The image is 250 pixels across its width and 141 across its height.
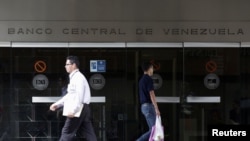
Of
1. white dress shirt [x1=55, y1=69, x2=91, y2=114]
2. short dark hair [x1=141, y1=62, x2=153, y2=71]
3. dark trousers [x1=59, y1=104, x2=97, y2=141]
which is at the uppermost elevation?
short dark hair [x1=141, y1=62, x2=153, y2=71]

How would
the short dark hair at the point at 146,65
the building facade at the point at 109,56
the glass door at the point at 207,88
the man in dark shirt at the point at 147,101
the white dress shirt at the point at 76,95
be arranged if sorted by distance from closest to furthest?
the white dress shirt at the point at 76,95 < the man in dark shirt at the point at 147,101 < the short dark hair at the point at 146,65 < the building facade at the point at 109,56 < the glass door at the point at 207,88

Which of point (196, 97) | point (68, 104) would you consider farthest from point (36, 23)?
point (196, 97)

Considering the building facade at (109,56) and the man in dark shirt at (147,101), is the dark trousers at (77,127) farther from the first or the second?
the building facade at (109,56)

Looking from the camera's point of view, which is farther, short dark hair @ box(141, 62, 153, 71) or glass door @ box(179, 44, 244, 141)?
glass door @ box(179, 44, 244, 141)

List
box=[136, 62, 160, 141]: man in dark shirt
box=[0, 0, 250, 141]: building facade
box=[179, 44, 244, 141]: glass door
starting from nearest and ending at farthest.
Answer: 1. box=[136, 62, 160, 141]: man in dark shirt
2. box=[0, 0, 250, 141]: building facade
3. box=[179, 44, 244, 141]: glass door

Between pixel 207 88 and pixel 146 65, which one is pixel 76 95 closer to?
pixel 146 65

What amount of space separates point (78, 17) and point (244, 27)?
3.88 m

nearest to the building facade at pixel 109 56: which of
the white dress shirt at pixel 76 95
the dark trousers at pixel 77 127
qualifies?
the dark trousers at pixel 77 127

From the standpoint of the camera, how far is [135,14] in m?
13.0

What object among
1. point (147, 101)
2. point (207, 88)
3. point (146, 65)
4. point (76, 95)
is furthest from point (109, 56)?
point (76, 95)

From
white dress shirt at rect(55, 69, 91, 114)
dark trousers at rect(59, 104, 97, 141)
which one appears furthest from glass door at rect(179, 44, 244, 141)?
white dress shirt at rect(55, 69, 91, 114)

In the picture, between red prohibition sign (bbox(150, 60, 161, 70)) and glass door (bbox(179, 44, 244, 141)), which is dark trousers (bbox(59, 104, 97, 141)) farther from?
glass door (bbox(179, 44, 244, 141))

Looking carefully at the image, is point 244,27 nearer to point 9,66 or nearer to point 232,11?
point 232,11

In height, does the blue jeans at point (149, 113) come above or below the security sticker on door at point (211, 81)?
below
